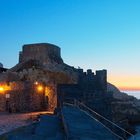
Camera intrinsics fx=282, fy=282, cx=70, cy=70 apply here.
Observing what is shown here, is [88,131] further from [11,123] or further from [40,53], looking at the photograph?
[40,53]

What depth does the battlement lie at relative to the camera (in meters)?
54.3

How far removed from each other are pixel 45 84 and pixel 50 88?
4.13 feet

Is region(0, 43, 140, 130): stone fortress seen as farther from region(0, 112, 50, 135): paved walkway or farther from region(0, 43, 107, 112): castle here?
region(0, 112, 50, 135): paved walkway

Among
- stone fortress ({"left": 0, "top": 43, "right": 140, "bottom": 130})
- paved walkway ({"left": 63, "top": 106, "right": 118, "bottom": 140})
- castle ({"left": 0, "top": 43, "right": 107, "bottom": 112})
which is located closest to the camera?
paved walkway ({"left": 63, "top": 106, "right": 118, "bottom": 140})

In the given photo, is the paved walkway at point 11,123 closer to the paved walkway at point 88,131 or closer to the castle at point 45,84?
the castle at point 45,84

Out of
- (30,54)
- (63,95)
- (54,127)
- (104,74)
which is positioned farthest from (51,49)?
(54,127)

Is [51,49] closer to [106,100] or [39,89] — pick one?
[39,89]

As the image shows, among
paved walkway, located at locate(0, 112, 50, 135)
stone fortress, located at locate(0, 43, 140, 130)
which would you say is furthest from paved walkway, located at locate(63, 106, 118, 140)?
stone fortress, located at locate(0, 43, 140, 130)

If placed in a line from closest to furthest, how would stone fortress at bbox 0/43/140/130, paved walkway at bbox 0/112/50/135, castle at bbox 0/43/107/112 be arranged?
paved walkway at bbox 0/112/50/135, stone fortress at bbox 0/43/140/130, castle at bbox 0/43/107/112

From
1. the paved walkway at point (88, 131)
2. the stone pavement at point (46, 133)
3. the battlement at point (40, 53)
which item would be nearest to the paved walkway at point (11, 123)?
the stone pavement at point (46, 133)

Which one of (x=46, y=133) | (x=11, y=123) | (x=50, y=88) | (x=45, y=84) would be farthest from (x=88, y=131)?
(x=45, y=84)

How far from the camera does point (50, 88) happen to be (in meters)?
33.8

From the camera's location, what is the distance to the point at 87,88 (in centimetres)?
2808

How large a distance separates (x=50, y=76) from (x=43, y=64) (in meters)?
7.54
